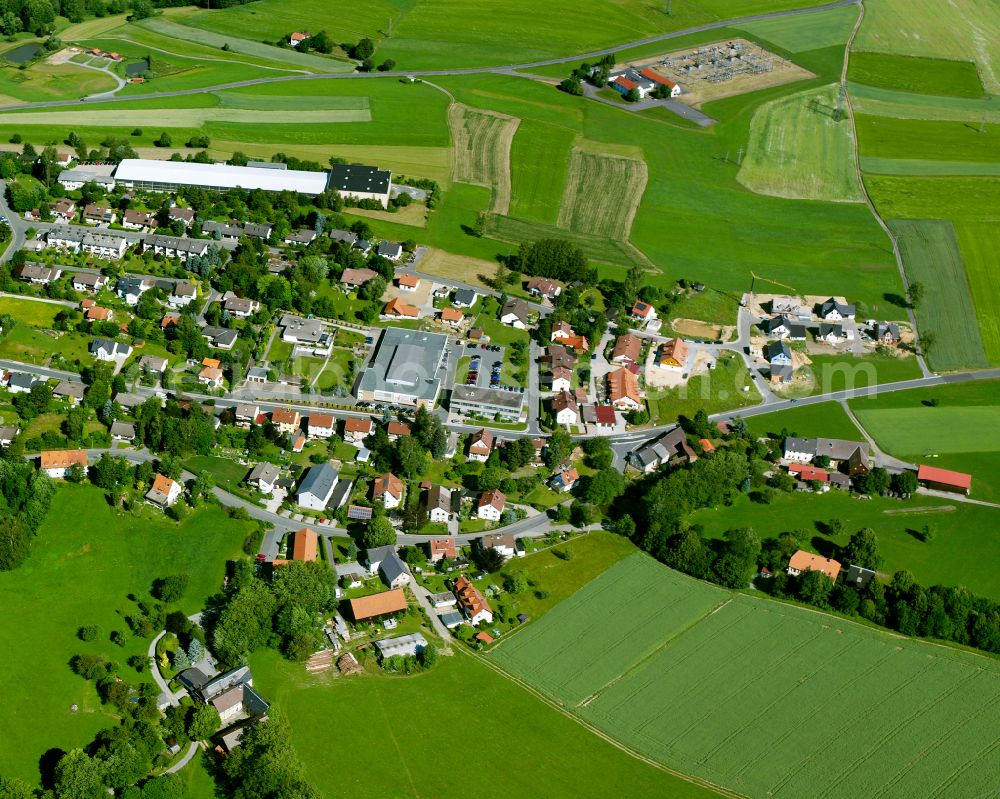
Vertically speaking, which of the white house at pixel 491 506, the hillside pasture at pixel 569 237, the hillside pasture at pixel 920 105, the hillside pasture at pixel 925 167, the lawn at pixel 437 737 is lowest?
the lawn at pixel 437 737

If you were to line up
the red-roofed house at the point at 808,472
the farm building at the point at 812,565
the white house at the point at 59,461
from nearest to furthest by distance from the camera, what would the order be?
the farm building at the point at 812,565 → the white house at the point at 59,461 → the red-roofed house at the point at 808,472

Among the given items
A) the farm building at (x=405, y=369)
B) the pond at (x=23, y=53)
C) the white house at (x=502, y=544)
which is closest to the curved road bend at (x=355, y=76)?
the pond at (x=23, y=53)

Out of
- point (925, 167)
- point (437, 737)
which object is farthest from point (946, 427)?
point (925, 167)

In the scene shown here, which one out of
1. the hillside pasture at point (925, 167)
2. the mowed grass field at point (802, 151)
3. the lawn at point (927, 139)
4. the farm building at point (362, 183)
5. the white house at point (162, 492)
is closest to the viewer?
the white house at point (162, 492)

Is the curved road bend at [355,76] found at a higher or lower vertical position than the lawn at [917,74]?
lower

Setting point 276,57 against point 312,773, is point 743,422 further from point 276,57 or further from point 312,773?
point 276,57

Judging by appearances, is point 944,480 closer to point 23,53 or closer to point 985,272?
point 985,272

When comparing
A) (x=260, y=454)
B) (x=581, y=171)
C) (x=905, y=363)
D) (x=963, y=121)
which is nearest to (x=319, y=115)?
(x=581, y=171)

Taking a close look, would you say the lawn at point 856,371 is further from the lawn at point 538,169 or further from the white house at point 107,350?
the white house at point 107,350
